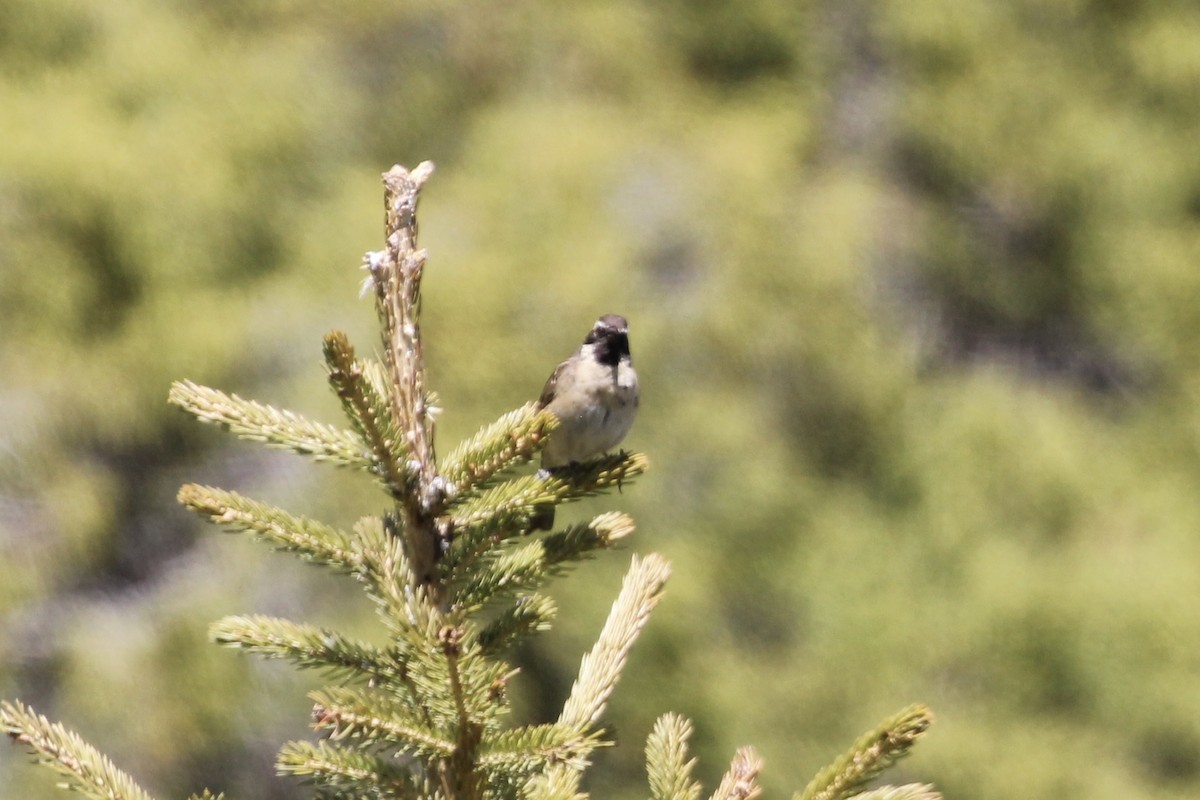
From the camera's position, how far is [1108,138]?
20.1ft

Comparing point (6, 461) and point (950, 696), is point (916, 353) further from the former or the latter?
point (6, 461)

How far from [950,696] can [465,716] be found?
4353mm

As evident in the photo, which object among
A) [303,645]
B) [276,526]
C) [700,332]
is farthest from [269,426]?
[700,332]

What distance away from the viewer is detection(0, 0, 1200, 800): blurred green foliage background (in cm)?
502

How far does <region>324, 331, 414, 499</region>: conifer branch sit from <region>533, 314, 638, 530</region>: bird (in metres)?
1.64

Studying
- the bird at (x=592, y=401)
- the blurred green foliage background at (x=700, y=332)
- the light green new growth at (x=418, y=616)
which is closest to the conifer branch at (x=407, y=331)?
the light green new growth at (x=418, y=616)

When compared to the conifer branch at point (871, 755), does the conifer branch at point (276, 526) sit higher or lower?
higher

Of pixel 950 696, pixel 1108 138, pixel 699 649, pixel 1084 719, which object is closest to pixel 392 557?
pixel 699 649

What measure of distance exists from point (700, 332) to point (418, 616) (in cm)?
448

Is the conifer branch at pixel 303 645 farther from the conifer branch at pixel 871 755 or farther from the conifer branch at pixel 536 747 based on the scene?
the conifer branch at pixel 871 755

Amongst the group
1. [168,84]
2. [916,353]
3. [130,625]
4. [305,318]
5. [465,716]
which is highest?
[168,84]

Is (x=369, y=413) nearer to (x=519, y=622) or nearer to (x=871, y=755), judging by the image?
(x=519, y=622)

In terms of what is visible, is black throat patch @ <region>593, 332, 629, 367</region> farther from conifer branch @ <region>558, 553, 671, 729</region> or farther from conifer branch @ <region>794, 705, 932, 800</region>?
conifer branch @ <region>794, 705, 932, 800</region>

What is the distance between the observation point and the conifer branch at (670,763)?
4.18 ft
